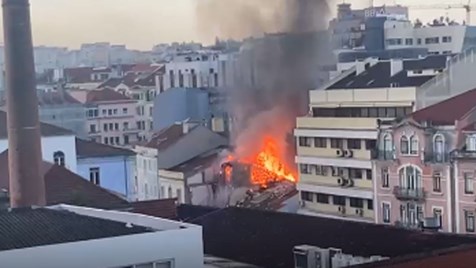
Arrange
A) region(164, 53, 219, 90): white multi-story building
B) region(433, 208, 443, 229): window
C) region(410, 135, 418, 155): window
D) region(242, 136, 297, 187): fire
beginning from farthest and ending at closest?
region(164, 53, 219, 90): white multi-story building, region(242, 136, 297, 187): fire, region(410, 135, 418, 155): window, region(433, 208, 443, 229): window

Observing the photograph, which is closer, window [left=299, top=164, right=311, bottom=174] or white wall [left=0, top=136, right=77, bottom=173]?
white wall [left=0, top=136, right=77, bottom=173]

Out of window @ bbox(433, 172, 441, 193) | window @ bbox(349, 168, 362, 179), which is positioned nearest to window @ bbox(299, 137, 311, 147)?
window @ bbox(349, 168, 362, 179)

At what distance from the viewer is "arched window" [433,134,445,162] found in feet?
109

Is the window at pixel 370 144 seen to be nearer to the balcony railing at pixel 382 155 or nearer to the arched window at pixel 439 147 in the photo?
the balcony railing at pixel 382 155

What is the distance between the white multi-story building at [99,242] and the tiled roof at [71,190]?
8.51 meters

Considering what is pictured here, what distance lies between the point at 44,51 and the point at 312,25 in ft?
301

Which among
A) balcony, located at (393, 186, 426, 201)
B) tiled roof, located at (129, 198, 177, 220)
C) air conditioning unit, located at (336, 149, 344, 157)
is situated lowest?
balcony, located at (393, 186, 426, 201)

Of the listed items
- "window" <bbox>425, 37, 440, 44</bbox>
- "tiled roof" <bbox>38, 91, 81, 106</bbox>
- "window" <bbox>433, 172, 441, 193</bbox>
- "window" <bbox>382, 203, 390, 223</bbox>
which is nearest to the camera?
"window" <bbox>433, 172, 441, 193</bbox>

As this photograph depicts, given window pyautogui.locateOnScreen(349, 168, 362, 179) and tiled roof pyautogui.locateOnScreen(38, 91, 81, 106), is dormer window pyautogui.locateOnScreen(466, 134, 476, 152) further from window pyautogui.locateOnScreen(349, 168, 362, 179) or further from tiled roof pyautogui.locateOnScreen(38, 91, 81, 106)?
tiled roof pyautogui.locateOnScreen(38, 91, 81, 106)

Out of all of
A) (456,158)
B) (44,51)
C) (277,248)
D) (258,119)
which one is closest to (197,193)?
(258,119)

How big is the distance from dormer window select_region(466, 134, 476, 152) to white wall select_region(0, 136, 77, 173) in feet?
42.8

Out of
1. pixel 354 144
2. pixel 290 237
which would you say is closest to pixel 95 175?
pixel 354 144

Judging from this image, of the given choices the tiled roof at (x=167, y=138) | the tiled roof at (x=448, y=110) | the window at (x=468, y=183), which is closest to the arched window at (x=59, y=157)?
the tiled roof at (x=448, y=110)

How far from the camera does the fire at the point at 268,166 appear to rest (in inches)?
1854
